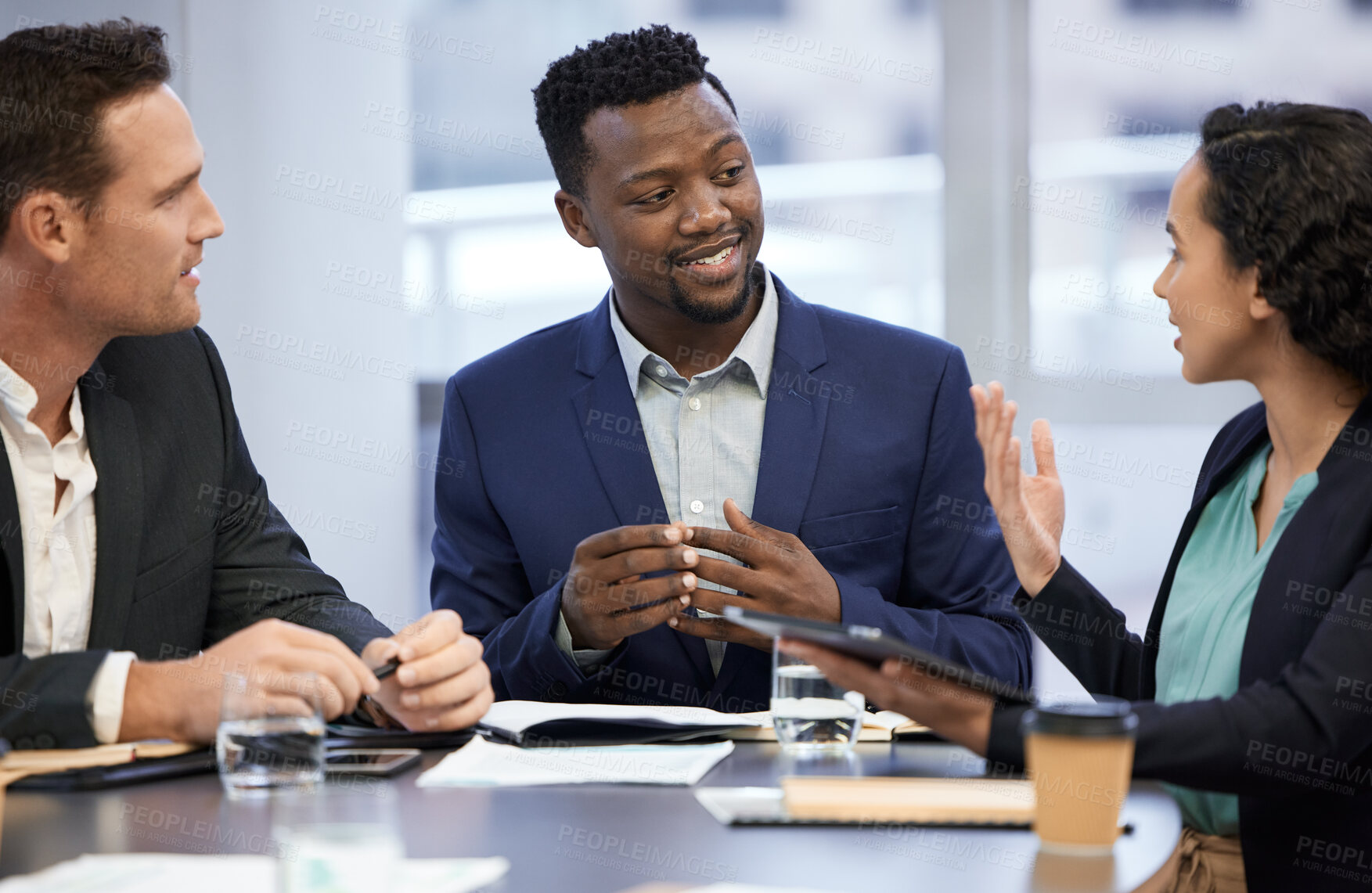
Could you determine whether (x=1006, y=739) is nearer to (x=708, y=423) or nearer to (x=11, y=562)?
(x=708, y=423)

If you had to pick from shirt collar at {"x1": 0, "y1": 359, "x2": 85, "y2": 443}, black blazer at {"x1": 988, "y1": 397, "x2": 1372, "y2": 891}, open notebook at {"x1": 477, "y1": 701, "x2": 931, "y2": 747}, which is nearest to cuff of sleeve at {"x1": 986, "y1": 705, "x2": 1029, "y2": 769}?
black blazer at {"x1": 988, "y1": 397, "x2": 1372, "y2": 891}

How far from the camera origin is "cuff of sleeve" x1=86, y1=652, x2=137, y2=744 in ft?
4.94

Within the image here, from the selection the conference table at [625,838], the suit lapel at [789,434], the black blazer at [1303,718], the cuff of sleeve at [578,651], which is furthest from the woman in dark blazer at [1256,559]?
the cuff of sleeve at [578,651]

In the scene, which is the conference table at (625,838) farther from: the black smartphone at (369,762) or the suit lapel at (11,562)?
the suit lapel at (11,562)

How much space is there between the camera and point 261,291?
3.87 m

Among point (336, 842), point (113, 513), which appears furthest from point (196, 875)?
point (113, 513)

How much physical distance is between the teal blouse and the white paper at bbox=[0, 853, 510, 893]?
2.85ft

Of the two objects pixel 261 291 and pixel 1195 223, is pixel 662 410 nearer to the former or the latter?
pixel 1195 223

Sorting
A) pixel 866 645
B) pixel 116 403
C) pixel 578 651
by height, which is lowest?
pixel 578 651

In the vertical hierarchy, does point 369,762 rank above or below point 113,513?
below

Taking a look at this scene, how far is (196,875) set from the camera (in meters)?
1.02

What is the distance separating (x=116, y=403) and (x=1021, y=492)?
1.34m

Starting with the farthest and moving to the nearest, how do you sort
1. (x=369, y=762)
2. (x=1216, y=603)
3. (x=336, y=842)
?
(x=1216, y=603), (x=369, y=762), (x=336, y=842)

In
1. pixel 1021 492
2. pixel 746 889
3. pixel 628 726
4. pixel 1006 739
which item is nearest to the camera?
pixel 746 889
